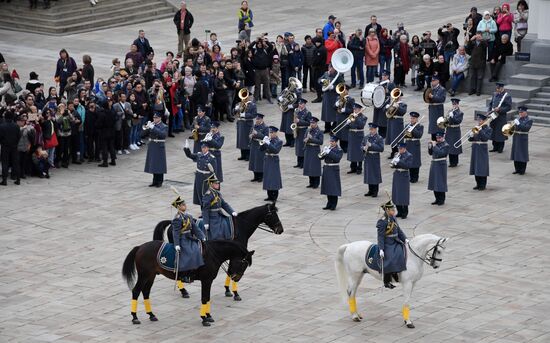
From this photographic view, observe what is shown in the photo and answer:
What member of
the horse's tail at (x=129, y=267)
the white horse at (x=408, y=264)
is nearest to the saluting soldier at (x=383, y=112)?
the white horse at (x=408, y=264)

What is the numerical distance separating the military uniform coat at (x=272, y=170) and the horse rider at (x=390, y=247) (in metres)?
7.65

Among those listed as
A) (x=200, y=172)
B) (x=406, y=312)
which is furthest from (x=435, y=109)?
(x=406, y=312)

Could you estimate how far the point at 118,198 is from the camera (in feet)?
104

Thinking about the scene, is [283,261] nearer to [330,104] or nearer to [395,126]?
[395,126]

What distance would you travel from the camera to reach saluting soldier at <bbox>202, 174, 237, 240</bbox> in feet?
84.1

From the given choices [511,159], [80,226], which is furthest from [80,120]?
[511,159]

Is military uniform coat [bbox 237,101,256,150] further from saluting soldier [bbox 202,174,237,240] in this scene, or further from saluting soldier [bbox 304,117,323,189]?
saluting soldier [bbox 202,174,237,240]

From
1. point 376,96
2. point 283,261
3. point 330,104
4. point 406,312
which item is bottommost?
point 406,312

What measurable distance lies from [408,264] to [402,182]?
6661 millimetres

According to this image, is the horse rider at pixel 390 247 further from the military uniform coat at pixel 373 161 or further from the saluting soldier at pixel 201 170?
the military uniform coat at pixel 373 161

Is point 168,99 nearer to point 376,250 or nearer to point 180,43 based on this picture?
point 180,43

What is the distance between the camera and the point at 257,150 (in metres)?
33.2

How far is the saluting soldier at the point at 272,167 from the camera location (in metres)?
31.6

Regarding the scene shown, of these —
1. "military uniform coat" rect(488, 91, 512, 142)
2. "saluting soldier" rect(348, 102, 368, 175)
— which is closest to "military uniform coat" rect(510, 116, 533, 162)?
"military uniform coat" rect(488, 91, 512, 142)
